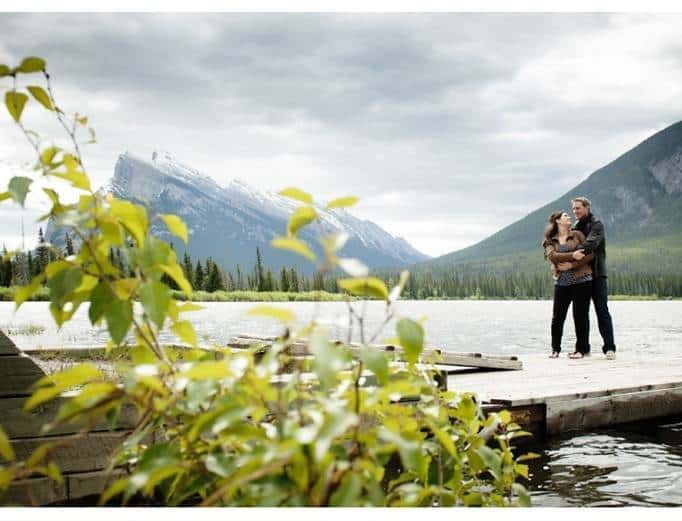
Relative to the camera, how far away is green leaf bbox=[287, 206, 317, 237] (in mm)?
1354

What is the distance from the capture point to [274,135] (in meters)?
4.48

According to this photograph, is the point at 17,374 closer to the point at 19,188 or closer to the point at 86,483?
the point at 86,483

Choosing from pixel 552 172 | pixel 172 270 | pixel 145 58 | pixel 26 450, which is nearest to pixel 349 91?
pixel 145 58

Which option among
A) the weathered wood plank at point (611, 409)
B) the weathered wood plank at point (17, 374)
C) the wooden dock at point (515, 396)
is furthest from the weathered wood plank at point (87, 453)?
the weathered wood plank at point (611, 409)

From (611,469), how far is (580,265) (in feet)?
15.4

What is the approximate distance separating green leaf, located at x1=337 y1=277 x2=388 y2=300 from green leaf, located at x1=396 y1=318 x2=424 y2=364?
2.8 inches

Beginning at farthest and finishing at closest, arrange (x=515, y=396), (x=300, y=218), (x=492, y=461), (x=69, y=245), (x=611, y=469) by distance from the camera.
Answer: (x=515, y=396) < (x=611, y=469) < (x=69, y=245) < (x=492, y=461) < (x=300, y=218)

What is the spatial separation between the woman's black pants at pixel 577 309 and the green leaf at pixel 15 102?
31.1ft

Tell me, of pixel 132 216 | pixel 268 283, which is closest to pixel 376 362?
pixel 132 216

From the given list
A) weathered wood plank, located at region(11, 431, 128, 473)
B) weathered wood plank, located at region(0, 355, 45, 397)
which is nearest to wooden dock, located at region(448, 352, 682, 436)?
weathered wood plank, located at region(11, 431, 128, 473)

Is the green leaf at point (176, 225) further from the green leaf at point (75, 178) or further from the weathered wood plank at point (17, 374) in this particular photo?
the weathered wood plank at point (17, 374)

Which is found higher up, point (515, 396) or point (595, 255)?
point (595, 255)

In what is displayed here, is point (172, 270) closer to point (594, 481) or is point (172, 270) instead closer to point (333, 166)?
point (333, 166)

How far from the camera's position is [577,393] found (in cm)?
684
